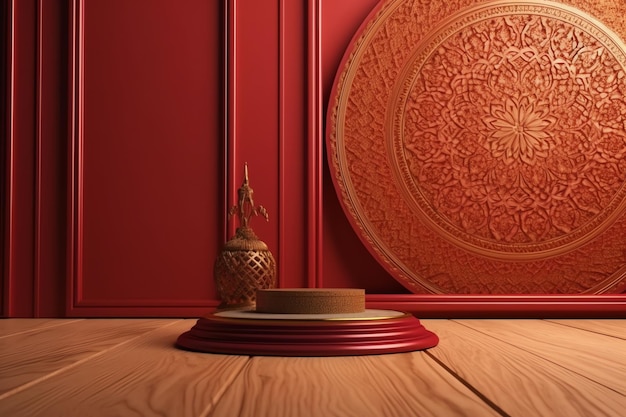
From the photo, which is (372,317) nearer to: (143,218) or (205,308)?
(205,308)

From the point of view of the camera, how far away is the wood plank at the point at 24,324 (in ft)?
4.13

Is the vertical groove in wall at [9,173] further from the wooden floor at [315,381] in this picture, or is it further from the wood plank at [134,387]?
the wood plank at [134,387]

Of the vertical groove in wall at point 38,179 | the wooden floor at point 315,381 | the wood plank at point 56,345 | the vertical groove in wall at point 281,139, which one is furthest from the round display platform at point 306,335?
the vertical groove in wall at point 38,179

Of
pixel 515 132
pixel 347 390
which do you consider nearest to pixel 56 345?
pixel 347 390

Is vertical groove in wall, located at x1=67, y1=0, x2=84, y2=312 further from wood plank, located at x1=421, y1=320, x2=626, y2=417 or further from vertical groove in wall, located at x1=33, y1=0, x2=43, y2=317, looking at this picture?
wood plank, located at x1=421, y1=320, x2=626, y2=417

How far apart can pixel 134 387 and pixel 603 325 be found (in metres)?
1.03

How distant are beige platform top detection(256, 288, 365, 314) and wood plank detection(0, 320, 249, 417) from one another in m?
0.12

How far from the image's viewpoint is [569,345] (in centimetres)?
102

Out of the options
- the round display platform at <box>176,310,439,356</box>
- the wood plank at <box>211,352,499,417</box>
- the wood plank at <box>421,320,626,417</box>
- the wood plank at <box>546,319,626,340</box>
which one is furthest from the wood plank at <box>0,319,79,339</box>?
the wood plank at <box>546,319,626,340</box>

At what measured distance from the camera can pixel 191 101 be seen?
63.9 inches

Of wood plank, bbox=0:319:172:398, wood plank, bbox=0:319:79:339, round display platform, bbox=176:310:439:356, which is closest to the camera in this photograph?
wood plank, bbox=0:319:172:398

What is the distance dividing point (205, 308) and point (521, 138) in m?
0.79

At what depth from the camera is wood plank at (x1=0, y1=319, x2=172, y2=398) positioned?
74cm

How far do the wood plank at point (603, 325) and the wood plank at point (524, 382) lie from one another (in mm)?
306
